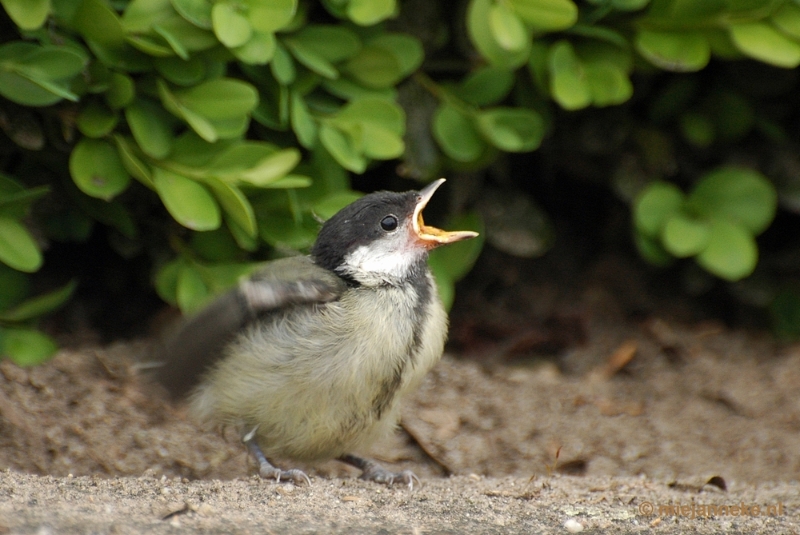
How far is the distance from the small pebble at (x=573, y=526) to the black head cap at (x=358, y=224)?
4.23 feet

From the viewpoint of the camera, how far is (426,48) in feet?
14.6

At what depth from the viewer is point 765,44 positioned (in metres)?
4.00

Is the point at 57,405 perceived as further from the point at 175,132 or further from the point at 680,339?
the point at 680,339

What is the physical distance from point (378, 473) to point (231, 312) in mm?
1039

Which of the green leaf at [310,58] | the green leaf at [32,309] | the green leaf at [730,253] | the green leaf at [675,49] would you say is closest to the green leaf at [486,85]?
the green leaf at [675,49]

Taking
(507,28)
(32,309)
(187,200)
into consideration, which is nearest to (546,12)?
(507,28)

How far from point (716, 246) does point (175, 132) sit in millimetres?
2585

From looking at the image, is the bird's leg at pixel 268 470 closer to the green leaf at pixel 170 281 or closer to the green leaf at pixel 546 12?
the green leaf at pixel 170 281

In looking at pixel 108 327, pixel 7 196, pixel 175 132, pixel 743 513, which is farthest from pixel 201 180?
pixel 743 513

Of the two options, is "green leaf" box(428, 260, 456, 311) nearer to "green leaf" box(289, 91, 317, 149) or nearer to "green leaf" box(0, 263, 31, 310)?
"green leaf" box(289, 91, 317, 149)

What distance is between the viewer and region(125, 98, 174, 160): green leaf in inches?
141

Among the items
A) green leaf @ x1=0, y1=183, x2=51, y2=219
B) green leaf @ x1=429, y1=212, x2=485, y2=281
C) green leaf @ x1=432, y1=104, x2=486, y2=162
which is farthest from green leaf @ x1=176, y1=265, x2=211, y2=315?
green leaf @ x1=432, y1=104, x2=486, y2=162

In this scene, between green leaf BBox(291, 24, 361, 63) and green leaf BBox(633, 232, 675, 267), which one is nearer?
green leaf BBox(291, 24, 361, 63)

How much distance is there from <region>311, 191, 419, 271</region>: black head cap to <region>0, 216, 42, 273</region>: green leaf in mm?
1072
